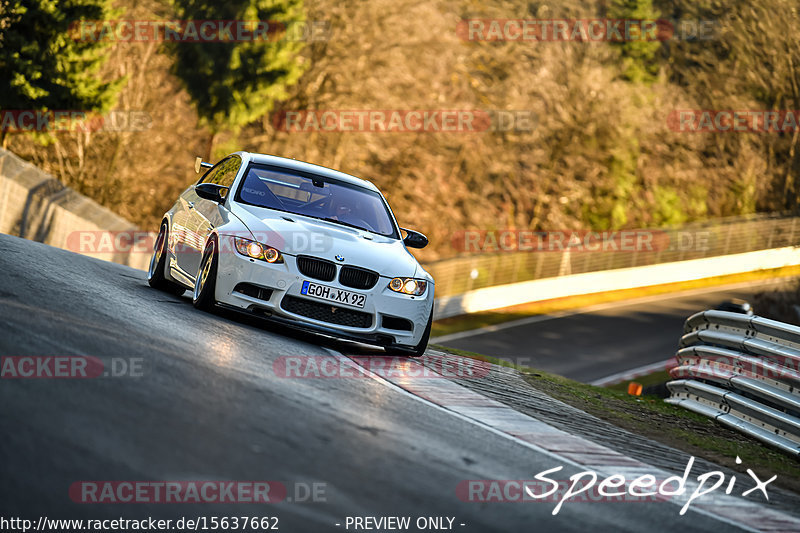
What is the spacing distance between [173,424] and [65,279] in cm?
475

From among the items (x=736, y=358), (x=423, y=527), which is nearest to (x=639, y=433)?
(x=736, y=358)

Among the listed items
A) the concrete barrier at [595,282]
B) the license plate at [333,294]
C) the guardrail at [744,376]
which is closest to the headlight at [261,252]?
the license plate at [333,294]

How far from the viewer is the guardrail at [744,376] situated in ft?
30.0

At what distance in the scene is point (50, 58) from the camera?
31.6 meters

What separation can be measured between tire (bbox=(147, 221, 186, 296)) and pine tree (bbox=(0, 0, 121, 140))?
2202 cm

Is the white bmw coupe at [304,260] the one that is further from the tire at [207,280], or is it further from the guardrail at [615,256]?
the guardrail at [615,256]

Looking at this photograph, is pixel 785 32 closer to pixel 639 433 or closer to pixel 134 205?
pixel 639 433

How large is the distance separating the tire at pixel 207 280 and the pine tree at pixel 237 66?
30999 mm

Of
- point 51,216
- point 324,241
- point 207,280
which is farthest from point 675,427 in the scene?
point 51,216

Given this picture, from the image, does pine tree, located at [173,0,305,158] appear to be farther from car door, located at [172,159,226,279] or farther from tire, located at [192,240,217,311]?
tire, located at [192,240,217,311]

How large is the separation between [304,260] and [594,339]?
24.2 meters

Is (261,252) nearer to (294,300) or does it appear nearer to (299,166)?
(294,300)

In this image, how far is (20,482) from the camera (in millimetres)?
4051

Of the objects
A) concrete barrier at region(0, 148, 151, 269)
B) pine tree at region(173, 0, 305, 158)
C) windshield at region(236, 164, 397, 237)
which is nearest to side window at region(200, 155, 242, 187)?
windshield at region(236, 164, 397, 237)
